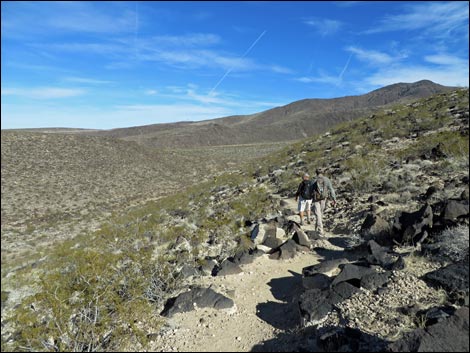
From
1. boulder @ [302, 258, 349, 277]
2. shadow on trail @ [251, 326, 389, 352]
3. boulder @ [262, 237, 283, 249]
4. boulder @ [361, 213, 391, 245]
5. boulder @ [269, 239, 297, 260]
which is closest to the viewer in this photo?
shadow on trail @ [251, 326, 389, 352]

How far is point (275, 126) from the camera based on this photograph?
113562 mm

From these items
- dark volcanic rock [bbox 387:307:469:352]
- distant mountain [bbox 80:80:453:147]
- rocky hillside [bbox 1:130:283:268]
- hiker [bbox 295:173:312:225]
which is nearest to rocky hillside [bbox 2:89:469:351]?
dark volcanic rock [bbox 387:307:469:352]

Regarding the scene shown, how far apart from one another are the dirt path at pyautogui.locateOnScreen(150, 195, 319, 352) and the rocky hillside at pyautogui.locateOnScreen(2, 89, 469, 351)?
23 millimetres

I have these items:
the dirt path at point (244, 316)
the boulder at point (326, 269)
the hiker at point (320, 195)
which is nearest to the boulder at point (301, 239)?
the dirt path at point (244, 316)

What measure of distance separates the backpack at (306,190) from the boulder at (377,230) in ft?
6.10

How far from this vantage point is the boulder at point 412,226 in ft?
20.4

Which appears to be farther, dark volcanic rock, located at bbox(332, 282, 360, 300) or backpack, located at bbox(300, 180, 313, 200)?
backpack, located at bbox(300, 180, 313, 200)

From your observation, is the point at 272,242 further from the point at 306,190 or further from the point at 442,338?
the point at 442,338

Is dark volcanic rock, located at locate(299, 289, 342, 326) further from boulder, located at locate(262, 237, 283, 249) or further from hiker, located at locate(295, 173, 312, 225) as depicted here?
hiker, located at locate(295, 173, 312, 225)

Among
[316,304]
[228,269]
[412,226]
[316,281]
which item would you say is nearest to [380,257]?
[412,226]

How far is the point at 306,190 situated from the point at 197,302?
16.0 ft

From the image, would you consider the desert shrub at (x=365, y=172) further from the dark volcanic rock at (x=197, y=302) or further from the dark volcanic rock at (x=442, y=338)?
the dark volcanic rock at (x=442, y=338)

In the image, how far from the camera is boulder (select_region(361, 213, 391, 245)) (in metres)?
6.93

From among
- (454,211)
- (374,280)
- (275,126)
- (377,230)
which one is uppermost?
(275,126)
